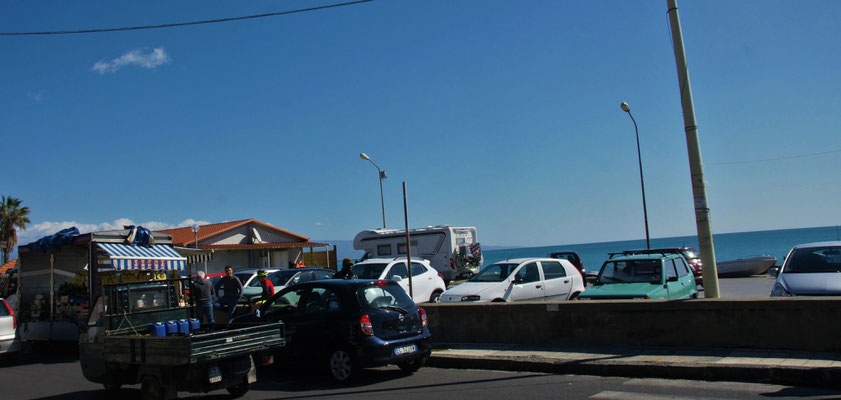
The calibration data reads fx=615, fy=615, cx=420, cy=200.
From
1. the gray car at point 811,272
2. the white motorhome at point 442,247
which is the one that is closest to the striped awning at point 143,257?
the white motorhome at point 442,247

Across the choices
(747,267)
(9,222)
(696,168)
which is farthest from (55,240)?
(9,222)

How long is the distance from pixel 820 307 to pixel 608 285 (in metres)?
4.35

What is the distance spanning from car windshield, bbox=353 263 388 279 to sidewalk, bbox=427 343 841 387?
696 cm

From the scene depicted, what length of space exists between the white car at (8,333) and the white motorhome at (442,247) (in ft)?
45.2

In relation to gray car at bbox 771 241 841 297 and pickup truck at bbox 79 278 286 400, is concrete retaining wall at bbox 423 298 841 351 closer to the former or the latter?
gray car at bbox 771 241 841 297

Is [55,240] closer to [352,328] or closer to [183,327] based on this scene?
[183,327]

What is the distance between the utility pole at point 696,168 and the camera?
932 cm

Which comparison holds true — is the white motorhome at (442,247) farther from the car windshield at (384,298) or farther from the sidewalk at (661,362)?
the car windshield at (384,298)

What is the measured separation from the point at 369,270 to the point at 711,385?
11394 mm

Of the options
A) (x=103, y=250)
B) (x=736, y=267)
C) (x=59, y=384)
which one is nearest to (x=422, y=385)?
(x=59, y=384)

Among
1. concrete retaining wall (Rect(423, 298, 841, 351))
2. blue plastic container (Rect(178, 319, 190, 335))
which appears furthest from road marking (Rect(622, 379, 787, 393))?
blue plastic container (Rect(178, 319, 190, 335))

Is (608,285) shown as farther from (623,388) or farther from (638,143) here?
(638,143)

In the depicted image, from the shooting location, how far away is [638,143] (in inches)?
1063

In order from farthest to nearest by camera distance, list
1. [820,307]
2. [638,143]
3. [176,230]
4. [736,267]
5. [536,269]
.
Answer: [176,230]
[736,267]
[638,143]
[536,269]
[820,307]
